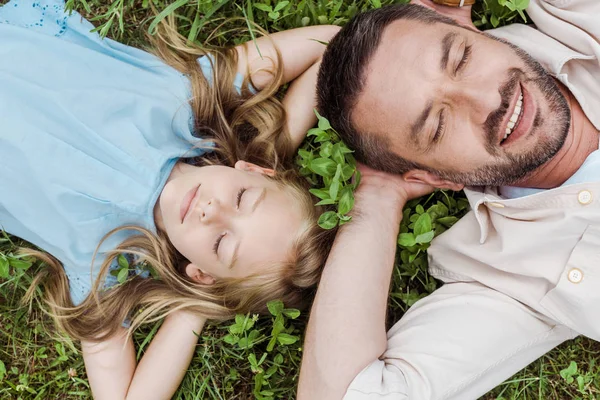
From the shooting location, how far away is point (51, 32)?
384cm

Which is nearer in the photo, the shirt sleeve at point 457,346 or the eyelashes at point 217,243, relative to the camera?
the shirt sleeve at point 457,346

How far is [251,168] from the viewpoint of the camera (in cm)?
369

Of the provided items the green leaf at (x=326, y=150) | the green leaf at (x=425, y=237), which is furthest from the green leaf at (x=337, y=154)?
the green leaf at (x=425, y=237)

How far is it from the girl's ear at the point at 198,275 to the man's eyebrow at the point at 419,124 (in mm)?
1405

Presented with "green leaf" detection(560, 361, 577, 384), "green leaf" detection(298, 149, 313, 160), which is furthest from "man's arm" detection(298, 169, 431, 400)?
"green leaf" detection(560, 361, 577, 384)

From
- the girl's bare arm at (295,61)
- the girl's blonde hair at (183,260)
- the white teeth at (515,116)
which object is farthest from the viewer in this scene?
the girl's bare arm at (295,61)

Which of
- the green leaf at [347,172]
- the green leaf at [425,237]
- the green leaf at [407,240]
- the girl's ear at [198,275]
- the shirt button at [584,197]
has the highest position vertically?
the shirt button at [584,197]

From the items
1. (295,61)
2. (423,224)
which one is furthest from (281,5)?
(423,224)

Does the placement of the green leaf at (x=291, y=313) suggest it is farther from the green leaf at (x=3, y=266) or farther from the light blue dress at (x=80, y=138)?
the green leaf at (x=3, y=266)

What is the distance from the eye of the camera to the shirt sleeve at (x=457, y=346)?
318cm

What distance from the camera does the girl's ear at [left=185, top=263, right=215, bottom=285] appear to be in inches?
146

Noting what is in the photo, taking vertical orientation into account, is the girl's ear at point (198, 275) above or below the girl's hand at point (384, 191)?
below

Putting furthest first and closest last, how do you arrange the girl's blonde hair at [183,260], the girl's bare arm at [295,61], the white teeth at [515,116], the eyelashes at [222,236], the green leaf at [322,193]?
the girl's bare arm at [295,61] < the girl's blonde hair at [183,260] < the green leaf at [322,193] < the eyelashes at [222,236] < the white teeth at [515,116]

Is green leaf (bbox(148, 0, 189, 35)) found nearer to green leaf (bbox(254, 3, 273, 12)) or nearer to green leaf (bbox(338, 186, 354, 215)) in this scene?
green leaf (bbox(254, 3, 273, 12))
